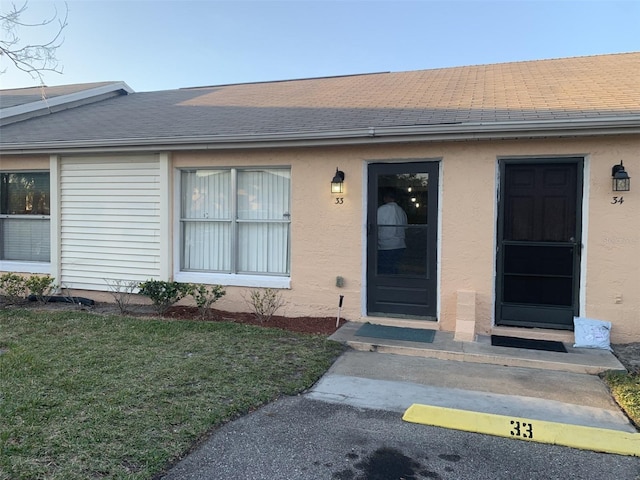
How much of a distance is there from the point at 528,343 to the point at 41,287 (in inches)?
298

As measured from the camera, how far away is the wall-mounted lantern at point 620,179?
17.4 ft

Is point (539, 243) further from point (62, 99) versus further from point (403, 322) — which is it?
point (62, 99)

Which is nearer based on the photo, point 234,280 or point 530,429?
point 530,429

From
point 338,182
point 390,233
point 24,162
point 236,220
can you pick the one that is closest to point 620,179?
point 390,233

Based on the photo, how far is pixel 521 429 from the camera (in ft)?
11.1

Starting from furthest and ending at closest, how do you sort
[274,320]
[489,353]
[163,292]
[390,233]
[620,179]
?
[163,292] < [274,320] < [390,233] < [620,179] < [489,353]

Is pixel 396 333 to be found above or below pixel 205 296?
below

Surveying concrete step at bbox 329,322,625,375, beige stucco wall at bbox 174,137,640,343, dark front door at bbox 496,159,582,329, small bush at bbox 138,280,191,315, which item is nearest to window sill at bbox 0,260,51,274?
small bush at bbox 138,280,191,315

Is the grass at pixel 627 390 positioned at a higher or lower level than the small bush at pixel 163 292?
lower

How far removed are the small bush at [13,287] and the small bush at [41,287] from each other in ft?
0.35

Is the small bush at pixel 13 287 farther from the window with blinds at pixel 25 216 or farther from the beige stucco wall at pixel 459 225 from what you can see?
the beige stucco wall at pixel 459 225

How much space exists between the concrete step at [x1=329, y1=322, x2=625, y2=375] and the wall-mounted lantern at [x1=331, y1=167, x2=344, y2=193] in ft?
6.71

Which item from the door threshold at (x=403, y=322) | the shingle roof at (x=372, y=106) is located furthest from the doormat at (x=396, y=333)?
the shingle roof at (x=372, y=106)

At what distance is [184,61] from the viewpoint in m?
14.7
